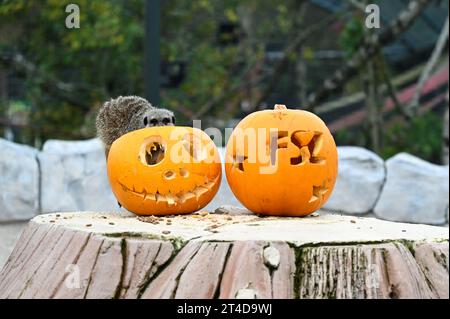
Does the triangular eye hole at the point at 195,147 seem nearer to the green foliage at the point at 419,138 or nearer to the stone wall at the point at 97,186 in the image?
the stone wall at the point at 97,186

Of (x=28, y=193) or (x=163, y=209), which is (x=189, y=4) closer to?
(x=28, y=193)

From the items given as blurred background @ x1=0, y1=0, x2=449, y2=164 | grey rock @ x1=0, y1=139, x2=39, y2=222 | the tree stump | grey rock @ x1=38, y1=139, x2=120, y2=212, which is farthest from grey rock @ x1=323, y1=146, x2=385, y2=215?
the tree stump

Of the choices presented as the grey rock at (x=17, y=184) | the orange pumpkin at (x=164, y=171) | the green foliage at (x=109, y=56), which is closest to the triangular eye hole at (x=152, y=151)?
the orange pumpkin at (x=164, y=171)

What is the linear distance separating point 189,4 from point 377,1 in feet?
7.58

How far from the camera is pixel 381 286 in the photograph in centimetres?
252

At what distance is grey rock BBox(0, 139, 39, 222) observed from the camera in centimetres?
658

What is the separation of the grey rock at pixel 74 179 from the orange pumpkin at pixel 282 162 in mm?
3653

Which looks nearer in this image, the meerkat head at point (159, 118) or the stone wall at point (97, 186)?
the meerkat head at point (159, 118)

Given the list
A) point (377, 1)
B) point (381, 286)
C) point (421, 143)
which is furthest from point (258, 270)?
point (377, 1)

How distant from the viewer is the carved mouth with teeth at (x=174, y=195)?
3057 millimetres

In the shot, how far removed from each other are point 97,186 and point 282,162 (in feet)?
12.6

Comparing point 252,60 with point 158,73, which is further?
point 252,60

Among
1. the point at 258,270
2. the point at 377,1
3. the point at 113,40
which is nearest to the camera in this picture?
the point at 258,270

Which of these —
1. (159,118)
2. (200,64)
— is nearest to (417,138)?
(200,64)
